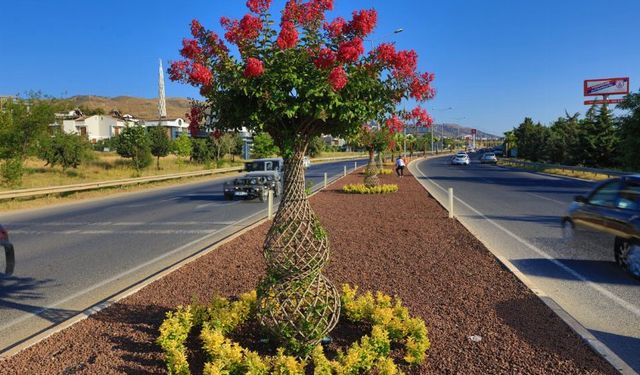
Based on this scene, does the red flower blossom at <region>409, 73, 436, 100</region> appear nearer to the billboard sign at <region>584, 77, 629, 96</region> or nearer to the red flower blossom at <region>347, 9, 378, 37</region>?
the red flower blossom at <region>347, 9, 378, 37</region>

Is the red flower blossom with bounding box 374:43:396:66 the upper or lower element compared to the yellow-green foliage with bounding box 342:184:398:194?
upper

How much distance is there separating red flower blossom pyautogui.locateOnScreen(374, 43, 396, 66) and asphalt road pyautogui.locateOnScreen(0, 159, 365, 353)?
4.22 m

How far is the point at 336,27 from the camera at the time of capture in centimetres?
375

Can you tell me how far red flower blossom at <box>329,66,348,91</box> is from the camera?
3348mm

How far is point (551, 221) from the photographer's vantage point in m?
12.2

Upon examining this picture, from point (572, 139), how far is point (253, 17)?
41080 mm

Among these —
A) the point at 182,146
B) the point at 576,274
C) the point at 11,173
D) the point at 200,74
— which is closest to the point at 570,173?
the point at 576,274

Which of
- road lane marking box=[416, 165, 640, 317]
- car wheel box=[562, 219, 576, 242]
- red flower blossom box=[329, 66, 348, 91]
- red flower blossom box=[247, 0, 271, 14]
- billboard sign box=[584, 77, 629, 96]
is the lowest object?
road lane marking box=[416, 165, 640, 317]

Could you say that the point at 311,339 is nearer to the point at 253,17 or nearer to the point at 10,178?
the point at 253,17

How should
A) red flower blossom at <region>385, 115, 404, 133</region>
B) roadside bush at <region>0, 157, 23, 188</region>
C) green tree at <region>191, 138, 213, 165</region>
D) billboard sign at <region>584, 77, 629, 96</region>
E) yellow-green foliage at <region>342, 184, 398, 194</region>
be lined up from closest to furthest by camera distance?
red flower blossom at <region>385, 115, 404, 133</region>, yellow-green foliage at <region>342, 184, 398, 194</region>, roadside bush at <region>0, 157, 23, 188</region>, green tree at <region>191, 138, 213, 165</region>, billboard sign at <region>584, 77, 629, 96</region>

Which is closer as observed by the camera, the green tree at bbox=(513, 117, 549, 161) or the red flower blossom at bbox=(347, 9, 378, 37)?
the red flower blossom at bbox=(347, 9, 378, 37)

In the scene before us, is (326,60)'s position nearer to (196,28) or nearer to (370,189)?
(196,28)

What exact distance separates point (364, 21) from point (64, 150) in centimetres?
3840

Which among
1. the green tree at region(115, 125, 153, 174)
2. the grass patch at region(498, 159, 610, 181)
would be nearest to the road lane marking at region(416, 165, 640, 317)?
the grass patch at region(498, 159, 610, 181)
